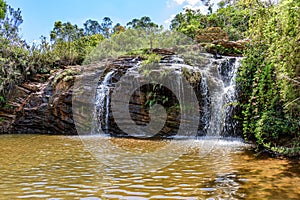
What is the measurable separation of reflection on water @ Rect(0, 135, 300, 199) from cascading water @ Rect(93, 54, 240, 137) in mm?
2724

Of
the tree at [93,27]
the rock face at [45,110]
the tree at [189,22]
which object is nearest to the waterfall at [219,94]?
the rock face at [45,110]

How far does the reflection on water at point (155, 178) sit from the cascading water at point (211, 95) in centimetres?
272

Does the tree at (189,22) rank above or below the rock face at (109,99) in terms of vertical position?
above

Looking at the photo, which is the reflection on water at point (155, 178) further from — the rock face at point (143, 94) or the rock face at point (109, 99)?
the rock face at point (143, 94)

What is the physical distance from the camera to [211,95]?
10445 millimetres

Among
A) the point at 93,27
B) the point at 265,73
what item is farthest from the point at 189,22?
the point at 93,27

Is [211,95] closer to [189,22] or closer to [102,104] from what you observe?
[102,104]

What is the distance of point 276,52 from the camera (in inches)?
250

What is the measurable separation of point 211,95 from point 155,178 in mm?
6161

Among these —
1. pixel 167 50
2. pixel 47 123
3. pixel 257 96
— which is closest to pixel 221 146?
pixel 257 96

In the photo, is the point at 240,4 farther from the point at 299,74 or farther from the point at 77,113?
the point at 77,113

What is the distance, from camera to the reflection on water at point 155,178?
4.10m

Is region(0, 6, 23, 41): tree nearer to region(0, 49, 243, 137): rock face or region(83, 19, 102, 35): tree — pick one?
region(0, 49, 243, 137): rock face

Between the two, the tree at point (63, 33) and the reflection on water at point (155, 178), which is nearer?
the reflection on water at point (155, 178)
